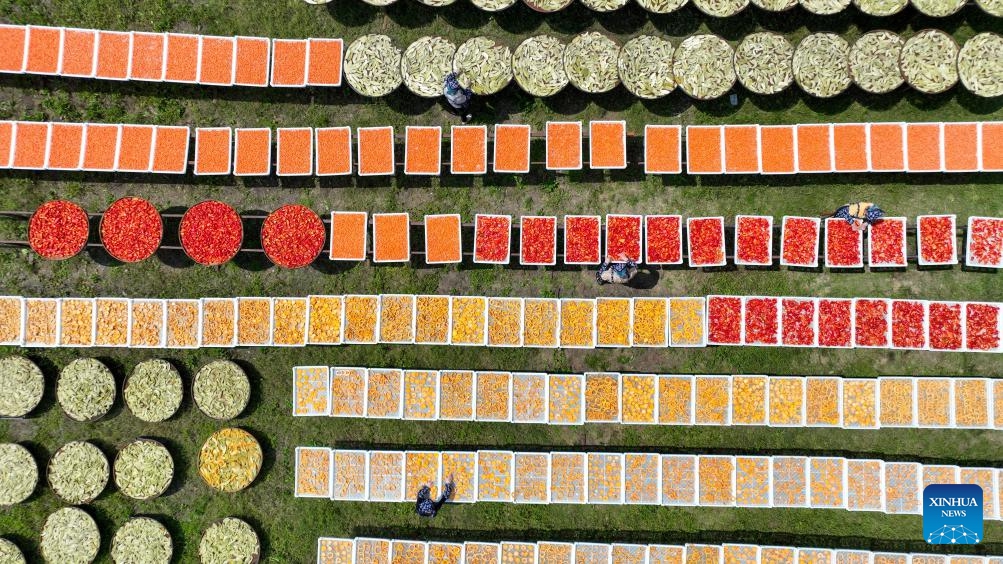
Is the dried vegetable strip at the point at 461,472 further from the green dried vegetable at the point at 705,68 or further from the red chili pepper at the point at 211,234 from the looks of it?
the green dried vegetable at the point at 705,68

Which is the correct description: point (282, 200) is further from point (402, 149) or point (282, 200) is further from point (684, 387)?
point (684, 387)

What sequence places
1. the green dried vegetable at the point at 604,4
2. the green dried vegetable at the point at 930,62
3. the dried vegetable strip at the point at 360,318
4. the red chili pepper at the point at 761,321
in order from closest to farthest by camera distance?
the red chili pepper at the point at 761,321 < the green dried vegetable at the point at 930,62 < the dried vegetable strip at the point at 360,318 < the green dried vegetable at the point at 604,4

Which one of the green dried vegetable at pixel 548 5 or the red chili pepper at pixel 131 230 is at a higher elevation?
the green dried vegetable at pixel 548 5

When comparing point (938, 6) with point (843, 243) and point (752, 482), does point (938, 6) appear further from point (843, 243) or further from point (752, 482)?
point (752, 482)

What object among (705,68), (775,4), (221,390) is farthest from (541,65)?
(221,390)

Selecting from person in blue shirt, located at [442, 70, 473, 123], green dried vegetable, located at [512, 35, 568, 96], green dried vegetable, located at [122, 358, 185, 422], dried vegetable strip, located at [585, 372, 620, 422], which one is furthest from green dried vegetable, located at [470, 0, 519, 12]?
green dried vegetable, located at [122, 358, 185, 422]

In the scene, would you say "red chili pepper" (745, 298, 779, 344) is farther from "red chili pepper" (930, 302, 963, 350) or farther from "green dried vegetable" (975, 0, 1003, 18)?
"green dried vegetable" (975, 0, 1003, 18)

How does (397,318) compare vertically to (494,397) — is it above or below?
above

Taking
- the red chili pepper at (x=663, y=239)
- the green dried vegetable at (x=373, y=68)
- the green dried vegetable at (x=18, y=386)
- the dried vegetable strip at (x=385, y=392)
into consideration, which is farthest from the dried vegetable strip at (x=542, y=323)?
the green dried vegetable at (x=18, y=386)
